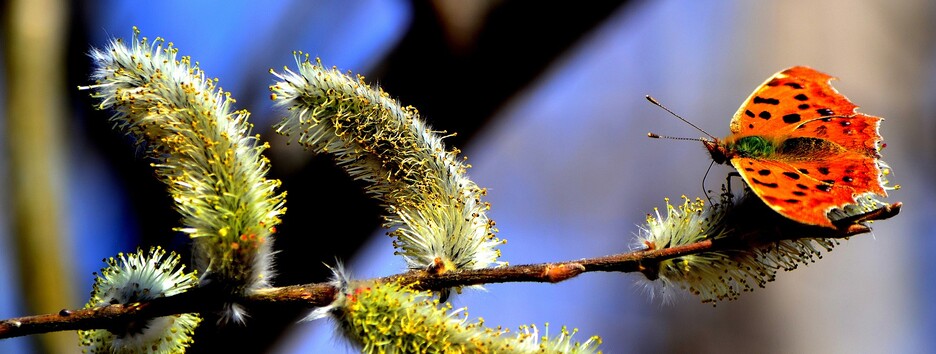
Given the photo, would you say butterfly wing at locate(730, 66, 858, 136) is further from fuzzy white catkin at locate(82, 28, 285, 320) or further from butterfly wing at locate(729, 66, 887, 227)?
fuzzy white catkin at locate(82, 28, 285, 320)

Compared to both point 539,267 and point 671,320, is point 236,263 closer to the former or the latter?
point 539,267

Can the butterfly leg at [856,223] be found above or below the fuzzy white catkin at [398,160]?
below

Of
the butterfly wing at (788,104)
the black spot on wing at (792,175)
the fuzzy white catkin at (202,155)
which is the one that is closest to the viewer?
the fuzzy white catkin at (202,155)

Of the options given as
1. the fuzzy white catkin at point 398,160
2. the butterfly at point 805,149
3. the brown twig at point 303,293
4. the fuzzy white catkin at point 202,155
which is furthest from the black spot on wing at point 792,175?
the fuzzy white catkin at point 202,155

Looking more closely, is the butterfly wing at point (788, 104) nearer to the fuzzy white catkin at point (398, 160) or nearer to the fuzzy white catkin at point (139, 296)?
the fuzzy white catkin at point (398, 160)

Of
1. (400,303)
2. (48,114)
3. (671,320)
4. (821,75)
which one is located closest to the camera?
(400,303)

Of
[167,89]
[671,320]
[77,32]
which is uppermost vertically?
[77,32]

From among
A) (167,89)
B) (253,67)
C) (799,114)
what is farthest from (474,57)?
(167,89)

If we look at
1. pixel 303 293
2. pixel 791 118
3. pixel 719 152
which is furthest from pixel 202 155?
pixel 791 118
